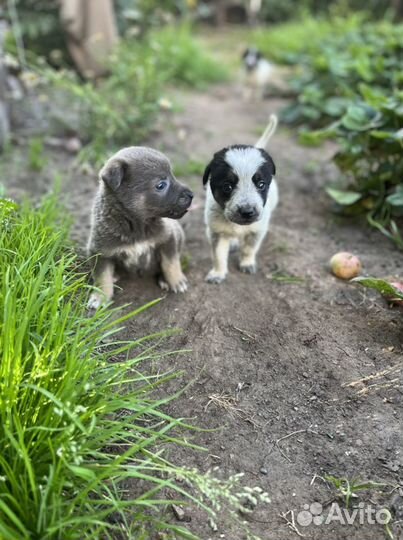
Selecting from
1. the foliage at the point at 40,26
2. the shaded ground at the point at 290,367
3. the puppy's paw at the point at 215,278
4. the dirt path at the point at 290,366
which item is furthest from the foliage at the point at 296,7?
the puppy's paw at the point at 215,278

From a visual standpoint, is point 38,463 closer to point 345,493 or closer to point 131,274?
→ point 345,493

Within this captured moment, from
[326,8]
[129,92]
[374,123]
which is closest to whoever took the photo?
[374,123]

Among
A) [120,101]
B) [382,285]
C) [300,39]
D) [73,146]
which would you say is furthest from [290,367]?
[300,39]

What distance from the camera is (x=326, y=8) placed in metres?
16.8

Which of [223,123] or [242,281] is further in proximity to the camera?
[223,123]

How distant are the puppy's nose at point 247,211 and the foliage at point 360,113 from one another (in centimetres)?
162

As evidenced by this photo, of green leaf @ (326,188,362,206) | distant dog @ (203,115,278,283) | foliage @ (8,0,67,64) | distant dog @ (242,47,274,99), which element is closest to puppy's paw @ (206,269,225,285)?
distant dog @ (203,115,278,283)

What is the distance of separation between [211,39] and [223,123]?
349 inches

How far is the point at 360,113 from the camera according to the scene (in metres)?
5.07

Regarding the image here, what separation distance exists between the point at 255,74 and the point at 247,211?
649cm

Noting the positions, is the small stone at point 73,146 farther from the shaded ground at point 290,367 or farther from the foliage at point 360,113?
the foliage at point 360,113

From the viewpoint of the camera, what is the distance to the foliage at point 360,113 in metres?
4.96

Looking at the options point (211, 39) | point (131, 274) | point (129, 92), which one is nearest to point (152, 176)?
point (131, 274)

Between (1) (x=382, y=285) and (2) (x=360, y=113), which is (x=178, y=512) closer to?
(1) (x=382, y=285)
